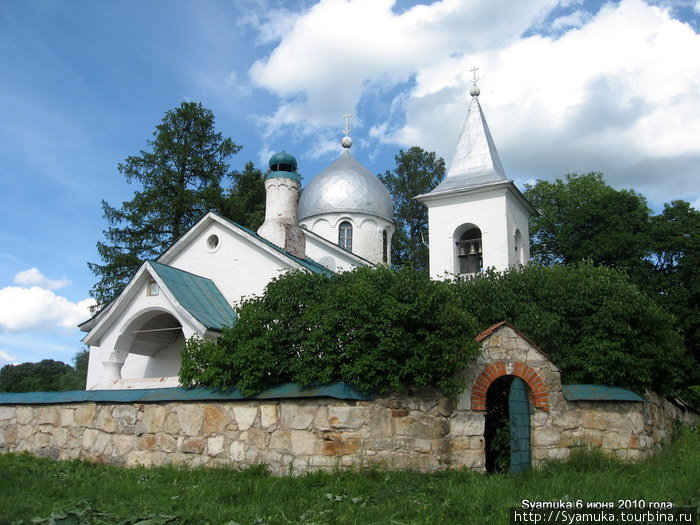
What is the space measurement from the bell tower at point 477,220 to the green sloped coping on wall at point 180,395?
1031 centimetres

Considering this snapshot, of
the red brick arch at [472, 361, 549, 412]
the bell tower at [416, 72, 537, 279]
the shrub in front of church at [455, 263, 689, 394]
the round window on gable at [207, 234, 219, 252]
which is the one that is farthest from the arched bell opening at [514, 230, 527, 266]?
the red brick arch at [472, 361, 549, 412]

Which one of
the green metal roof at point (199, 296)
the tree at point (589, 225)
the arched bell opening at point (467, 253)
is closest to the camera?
the green metal roof at point (199, 296)

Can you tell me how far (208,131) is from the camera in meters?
26.8

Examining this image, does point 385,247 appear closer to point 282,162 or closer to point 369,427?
point 282,162

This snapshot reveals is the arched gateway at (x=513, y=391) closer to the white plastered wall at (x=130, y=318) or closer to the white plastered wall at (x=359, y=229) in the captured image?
the white plastered wall at (x=130, y=318)

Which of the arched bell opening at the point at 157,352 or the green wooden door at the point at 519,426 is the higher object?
the arched bell opening at the point at 157,352

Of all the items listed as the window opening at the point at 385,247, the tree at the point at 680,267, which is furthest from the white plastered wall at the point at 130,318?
the tree at the point at 680,267

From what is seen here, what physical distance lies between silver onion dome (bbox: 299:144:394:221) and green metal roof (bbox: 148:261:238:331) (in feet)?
31.7

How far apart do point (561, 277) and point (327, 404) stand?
16.4ft

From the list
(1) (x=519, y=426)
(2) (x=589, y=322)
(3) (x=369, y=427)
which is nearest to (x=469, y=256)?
(2) (x=589, y=322)

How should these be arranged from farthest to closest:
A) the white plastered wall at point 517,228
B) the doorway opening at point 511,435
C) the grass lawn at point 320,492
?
the white plastered wall at point 517,228 < the doorway opening at point 511,435 < the grass lawn at point 320,492

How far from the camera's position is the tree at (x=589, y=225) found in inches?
866

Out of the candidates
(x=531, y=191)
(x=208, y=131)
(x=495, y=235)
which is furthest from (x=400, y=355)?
(x=531, y=191)

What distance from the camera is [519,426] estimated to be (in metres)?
7.49
